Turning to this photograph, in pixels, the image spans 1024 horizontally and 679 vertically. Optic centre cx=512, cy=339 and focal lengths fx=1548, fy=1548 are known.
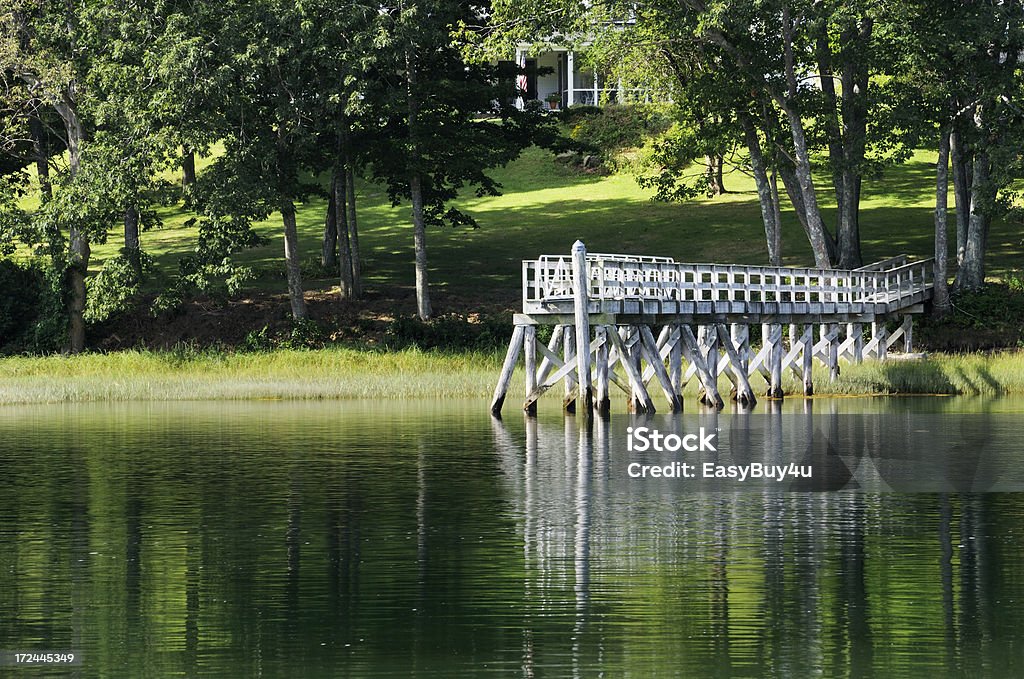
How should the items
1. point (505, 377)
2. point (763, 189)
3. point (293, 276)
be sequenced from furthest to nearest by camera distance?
point (763, 189) → point (293, 276) → point (505, 377)

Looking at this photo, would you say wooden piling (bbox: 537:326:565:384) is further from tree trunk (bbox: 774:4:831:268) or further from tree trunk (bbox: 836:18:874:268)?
tree trunk (bbox: 836:18:874:268)

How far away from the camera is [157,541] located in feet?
65.3

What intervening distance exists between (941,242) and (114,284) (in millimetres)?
27000

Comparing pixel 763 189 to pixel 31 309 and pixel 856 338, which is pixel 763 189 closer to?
pixel 856 338

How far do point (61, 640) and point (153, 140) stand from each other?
121 feet

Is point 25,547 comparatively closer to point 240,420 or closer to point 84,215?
point 240,420

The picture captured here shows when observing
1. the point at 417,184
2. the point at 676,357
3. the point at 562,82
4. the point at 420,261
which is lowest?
the point at 676,357

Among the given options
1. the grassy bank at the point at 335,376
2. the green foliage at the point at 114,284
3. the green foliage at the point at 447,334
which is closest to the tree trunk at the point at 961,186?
the grassy bank at the point at 335,376

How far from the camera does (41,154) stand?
55.8 m

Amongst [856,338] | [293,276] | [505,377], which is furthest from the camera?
[293,276]

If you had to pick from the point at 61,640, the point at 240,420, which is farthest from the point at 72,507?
the point at 240,420

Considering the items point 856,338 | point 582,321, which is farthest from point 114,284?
point 856,338

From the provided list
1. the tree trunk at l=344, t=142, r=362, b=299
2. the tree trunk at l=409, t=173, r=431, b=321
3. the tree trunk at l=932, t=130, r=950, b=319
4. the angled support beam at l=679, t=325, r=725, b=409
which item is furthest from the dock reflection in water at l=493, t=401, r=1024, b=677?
the tree trunk at l=344, t=142, r=362, b=299

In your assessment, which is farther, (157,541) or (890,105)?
(890,105)
